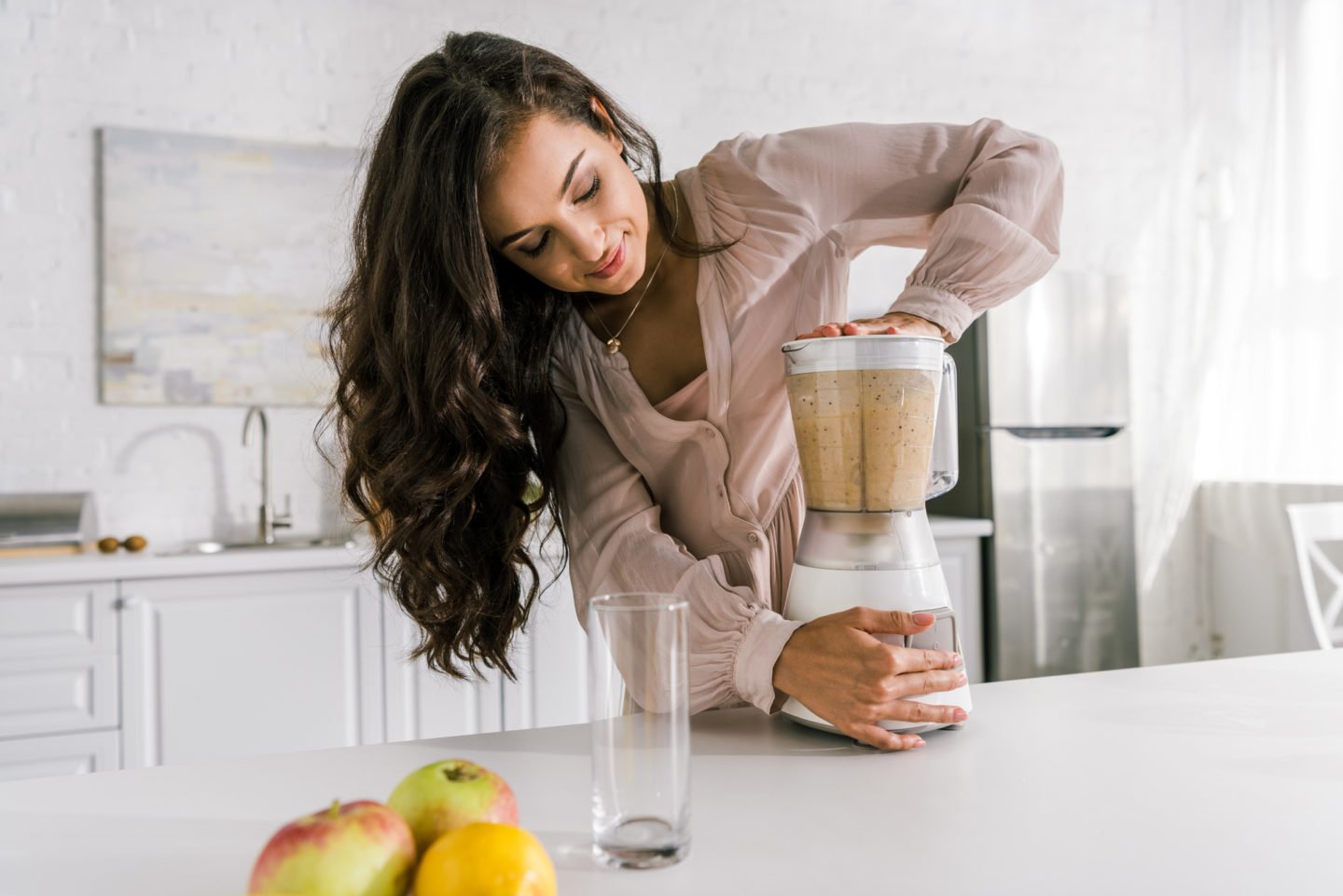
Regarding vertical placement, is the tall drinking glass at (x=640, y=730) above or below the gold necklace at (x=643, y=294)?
below

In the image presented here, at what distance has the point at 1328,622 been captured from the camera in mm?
3125

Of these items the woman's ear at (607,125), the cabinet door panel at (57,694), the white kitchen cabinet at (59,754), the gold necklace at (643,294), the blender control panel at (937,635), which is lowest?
the white kitchen cabinet at (59,754)

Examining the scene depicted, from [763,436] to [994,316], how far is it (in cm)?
199

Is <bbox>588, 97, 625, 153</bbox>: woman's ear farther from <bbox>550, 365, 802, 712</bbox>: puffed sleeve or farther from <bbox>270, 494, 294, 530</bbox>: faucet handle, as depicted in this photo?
<bbox>270, 494, 294, 530</bbox>: faucet handle

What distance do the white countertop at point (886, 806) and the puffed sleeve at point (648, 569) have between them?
5cm

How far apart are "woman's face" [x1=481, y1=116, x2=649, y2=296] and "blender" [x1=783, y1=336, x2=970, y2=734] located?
30 centimetres

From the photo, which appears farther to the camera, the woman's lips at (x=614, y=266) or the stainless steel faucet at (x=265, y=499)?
the stainless steel faucet at (x=265, y=499)

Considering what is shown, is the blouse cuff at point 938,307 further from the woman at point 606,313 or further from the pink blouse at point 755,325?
the pink blouse at point 755,325

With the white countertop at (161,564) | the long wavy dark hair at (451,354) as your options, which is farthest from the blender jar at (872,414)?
the white countertop at (161,564)

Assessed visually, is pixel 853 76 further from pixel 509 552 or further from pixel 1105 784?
pixel 1105 784

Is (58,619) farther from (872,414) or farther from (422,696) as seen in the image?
(872,414)

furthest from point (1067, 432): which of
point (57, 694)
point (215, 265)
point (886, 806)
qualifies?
point (57, 694)

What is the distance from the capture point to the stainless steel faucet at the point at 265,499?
2734 mm

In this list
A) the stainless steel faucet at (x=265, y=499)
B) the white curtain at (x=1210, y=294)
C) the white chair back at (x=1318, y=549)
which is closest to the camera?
the stainless steel faucet at (x=265, y=499)
